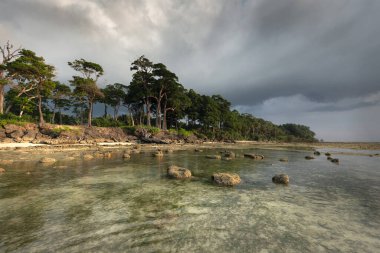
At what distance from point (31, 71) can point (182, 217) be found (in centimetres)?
4612

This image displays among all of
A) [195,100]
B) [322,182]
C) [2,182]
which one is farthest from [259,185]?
[195,100]

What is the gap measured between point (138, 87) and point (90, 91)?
13.5 meters

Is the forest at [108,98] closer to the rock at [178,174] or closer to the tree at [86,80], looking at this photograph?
the tree at [86,80]

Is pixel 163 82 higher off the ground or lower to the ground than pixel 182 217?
higher

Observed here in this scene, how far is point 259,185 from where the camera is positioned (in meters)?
11.4

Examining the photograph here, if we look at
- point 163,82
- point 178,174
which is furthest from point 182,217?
point 163,82

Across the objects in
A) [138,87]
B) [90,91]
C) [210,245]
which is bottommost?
[210,245]

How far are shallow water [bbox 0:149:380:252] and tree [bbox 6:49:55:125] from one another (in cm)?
3610

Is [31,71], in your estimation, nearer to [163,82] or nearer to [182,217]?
[163,82]

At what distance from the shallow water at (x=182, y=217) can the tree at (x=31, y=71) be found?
36.1 meters

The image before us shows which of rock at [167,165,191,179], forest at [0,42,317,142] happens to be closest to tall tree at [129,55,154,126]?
forest at [0,42,317,142]

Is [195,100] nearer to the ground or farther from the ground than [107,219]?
farther from the ground

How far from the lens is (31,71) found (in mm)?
39250

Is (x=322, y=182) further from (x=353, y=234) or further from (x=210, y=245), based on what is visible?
(x=210, y=245)
